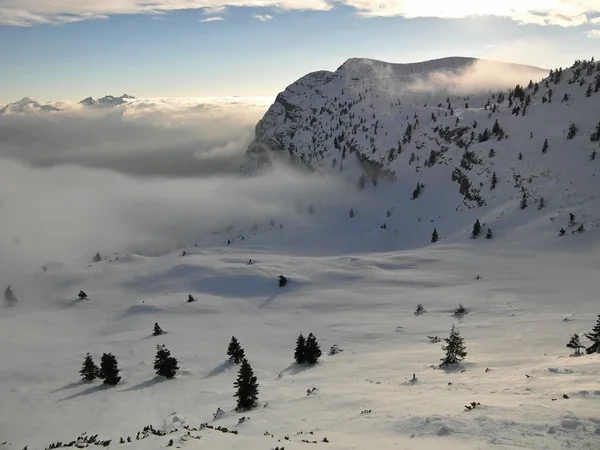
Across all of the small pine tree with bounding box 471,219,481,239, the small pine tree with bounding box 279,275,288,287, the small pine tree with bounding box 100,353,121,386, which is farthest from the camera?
the small pine tree with bounding box 471,219,481,239

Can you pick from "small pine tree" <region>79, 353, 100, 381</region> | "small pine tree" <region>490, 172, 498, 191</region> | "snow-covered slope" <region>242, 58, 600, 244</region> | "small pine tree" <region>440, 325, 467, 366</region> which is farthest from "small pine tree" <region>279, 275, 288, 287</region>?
"small pine tree" <region>490, 172, 498, 191</region>

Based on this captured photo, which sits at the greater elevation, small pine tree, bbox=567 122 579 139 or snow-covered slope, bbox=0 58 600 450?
small pine tree, bbox=567 122 579 139

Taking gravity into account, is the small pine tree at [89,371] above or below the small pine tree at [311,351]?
below

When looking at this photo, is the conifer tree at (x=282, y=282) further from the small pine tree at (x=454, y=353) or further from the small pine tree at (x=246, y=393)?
the small pine tree at (x=246, y=393)

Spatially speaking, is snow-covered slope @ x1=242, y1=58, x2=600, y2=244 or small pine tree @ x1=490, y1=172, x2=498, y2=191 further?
small pine tree @ x1=490, y1=172, x2=498, y2=191

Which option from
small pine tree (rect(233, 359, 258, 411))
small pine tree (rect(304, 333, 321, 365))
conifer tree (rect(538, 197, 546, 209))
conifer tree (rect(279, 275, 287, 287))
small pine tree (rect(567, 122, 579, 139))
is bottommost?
conifer tree (rect(279, 275, 287, 287))

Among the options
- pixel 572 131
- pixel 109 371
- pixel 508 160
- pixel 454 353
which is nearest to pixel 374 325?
pixel 454 353

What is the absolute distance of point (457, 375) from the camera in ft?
95.8

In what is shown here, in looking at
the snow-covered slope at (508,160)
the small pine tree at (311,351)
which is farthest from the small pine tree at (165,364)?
the snow-covered slope at (508,160)

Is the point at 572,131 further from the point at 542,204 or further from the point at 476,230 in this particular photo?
the point at 476,230

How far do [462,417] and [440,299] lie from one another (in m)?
47.5

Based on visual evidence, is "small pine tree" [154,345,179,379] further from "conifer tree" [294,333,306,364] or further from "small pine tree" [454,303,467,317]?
"small pine tree" [454,303,467,317]

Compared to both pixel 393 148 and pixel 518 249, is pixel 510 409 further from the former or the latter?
pixel 393 148

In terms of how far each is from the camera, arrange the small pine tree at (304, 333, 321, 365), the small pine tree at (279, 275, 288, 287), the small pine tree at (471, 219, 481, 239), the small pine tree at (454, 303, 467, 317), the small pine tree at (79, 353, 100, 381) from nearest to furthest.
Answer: the small pine tree at (304, 333, 321, 365) < the small pine tree at (79, 353, 100, 381) < the small pine tree at (454, 303, 467, 317) < the small pine tree at (279, 275, 288, 287) < the small pine tree at (471, 219, 481, 239)
